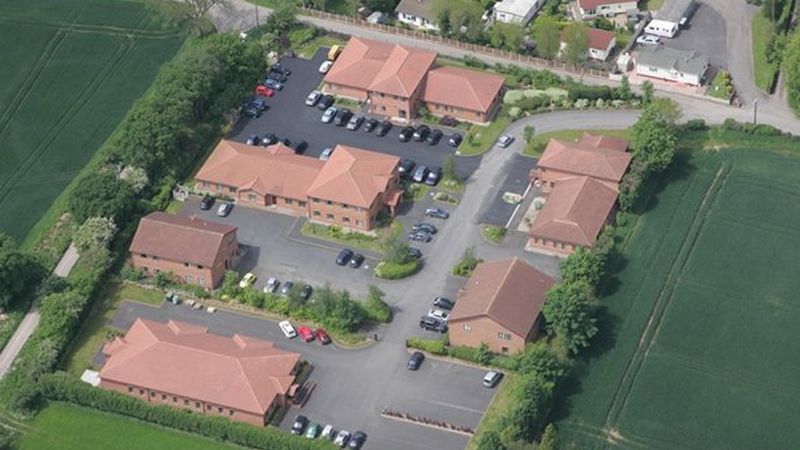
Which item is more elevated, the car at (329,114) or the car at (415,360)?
the car at (329,114)

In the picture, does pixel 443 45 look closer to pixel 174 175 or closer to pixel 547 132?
pixel 547 132

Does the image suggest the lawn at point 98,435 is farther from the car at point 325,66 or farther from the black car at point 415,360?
the car at point 325,66

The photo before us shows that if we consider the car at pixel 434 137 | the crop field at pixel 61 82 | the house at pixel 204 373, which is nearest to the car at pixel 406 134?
the car at pixel 434 137

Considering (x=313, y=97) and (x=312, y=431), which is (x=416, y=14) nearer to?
(x=313, y=97)

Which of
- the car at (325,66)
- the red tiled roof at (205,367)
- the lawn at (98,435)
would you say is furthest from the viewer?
the car at (325,66)

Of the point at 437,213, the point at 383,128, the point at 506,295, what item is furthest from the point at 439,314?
the point at 383,128

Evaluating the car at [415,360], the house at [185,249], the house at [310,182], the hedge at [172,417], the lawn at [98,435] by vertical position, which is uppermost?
the house at [310,182]

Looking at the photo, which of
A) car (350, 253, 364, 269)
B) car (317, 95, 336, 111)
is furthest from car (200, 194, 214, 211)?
car (317, 95, 336, 111)
